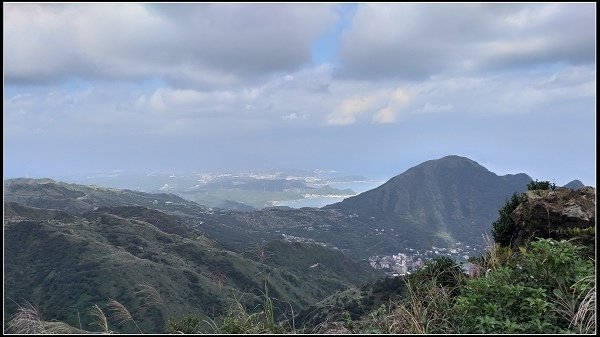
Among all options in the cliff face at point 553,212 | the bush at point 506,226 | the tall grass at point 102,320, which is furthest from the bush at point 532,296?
the bush at point 506,226

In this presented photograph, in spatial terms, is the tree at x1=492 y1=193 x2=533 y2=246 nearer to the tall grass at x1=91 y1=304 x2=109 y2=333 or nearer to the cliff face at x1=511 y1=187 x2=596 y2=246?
the cliff face at x1=511 y1=187 x2=596 y2=246

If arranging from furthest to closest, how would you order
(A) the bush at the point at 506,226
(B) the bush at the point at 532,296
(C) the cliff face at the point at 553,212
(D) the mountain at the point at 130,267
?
(D) the mountain at the point at 130,267, (A) the bush at the point at 506,226, (C) the cliff face at the point at 553,212, (B) the bush at the point at 532,296

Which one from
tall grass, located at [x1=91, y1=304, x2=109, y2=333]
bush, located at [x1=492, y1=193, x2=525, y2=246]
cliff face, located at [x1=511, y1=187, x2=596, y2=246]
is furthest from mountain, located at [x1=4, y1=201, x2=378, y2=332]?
tall grass, located at [x1=91, y1=304, x2=109, y2=333]

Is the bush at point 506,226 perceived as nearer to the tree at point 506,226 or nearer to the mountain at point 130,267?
the tree at point 506,226

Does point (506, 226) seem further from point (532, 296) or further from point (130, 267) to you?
point (130, 267)

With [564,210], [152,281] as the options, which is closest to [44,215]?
[152,281]

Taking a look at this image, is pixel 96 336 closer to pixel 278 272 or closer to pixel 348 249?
pixel 278 272

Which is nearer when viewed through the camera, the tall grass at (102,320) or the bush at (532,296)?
the bush at (532,296)
